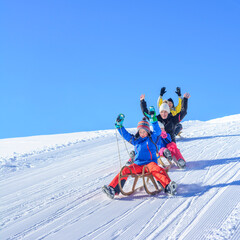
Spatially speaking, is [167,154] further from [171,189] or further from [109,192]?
[109,192]

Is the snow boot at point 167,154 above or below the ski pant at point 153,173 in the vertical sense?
above

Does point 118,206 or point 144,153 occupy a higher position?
point 144,153

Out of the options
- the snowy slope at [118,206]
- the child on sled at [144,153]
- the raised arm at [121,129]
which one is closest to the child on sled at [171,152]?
the snowy slope at [118,206]

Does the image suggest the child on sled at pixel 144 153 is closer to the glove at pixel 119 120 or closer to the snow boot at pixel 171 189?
the glove at pixel 119 120

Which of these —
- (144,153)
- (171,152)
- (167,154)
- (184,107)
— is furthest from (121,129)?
(184,107)

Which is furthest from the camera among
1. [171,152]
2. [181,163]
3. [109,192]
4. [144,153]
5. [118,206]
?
[171,152]

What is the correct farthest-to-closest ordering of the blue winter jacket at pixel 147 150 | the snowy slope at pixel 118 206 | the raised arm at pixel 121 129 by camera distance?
the raised arm at pixel 121 129 < the blue winter jacket at pixel 147 150 < the snowy slope at pixel 118 206

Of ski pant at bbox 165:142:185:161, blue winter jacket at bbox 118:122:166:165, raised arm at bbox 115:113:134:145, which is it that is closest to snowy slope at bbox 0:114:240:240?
ski pant at bbox 165:142:185:161

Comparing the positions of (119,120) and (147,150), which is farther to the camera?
(119,120)

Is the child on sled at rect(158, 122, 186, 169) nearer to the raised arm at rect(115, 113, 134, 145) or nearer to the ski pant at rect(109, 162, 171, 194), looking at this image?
the raised arm at rect(115, 113, 134, 145)

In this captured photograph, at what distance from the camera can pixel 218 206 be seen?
3398 millimetres

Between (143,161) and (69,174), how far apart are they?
2.39 m

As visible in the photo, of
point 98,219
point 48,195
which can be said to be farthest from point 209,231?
point 48,195

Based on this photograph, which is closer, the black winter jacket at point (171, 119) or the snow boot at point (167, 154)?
the snow boot at point (167, 154)
